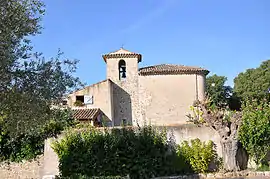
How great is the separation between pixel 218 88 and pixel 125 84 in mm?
23044

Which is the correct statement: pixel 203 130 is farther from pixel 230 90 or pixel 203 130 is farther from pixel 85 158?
pixel 230 90

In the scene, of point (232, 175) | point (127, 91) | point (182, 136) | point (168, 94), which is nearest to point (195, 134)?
point (182, 136)

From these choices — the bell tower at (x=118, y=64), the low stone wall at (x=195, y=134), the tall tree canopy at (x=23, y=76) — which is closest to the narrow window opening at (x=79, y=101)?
the bell tower at (x=118, y=64)

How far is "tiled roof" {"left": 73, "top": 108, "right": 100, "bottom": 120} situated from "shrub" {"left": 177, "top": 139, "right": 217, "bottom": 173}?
1266 centimetres

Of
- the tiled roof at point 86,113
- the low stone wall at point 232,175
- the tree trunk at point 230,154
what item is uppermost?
the tiled roof at point 86,113

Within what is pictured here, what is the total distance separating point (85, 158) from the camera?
605 inches

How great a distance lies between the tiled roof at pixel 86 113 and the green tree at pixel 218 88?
2510cm

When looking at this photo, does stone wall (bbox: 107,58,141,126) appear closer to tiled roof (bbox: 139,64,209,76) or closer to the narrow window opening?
tiled roof (bbox: 139,64,209,76)

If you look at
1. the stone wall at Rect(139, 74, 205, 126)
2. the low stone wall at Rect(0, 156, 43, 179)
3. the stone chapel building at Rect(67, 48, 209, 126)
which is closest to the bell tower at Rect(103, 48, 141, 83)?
the stone chapel building at Rect(67, 48, 209, 126)

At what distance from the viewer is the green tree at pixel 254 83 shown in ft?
155

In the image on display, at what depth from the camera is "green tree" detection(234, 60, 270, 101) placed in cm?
4722

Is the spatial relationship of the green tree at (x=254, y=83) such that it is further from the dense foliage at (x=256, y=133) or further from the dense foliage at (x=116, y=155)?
the dense foliage at (x=116, y=155)

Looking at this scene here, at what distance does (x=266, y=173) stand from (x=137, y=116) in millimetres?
19368

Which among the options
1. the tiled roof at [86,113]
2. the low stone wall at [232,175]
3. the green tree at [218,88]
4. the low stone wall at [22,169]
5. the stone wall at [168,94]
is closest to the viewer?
the low stone wall at [232,175]
